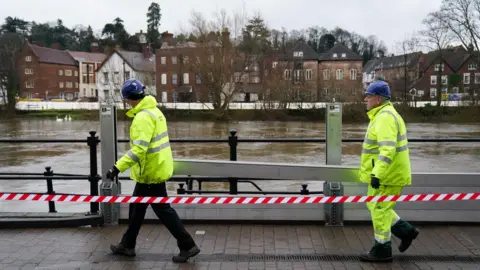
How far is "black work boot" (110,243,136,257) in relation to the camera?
229 inches

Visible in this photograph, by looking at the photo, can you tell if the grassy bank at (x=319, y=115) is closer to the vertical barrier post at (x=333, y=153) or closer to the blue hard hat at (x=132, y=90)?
the vertical barrier post at (x=333, y=153)

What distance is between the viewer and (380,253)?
5.56 metres

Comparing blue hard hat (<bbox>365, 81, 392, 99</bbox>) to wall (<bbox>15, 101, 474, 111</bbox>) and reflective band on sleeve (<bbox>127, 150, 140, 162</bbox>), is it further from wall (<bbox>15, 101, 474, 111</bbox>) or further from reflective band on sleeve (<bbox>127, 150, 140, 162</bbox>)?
wall (<bbox>15, 101, 474, 111</bbox>)

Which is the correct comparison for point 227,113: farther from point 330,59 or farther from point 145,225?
point 145,225

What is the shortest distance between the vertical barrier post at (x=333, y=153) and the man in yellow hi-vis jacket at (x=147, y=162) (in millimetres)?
2027

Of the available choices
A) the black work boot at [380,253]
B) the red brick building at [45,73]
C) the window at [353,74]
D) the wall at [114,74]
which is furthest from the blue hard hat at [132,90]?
the red brick building at [45,73]

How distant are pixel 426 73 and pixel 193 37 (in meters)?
43.8

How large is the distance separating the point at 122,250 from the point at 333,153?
297 cm

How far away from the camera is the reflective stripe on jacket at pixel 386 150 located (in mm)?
5254

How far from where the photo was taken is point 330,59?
8844 cm

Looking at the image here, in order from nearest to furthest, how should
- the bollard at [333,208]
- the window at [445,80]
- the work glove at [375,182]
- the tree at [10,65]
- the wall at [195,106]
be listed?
the work glove at [375,182] → the bollard at [333,208] → the wall at [195,106] → the tree at [10,65] → the window at [445,80]

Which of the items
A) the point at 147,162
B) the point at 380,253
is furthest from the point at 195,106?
the point at 380,253

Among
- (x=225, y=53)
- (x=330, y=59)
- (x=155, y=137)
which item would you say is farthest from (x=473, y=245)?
(x=330, y=59)

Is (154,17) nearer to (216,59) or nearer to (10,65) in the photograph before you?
(10,65)
